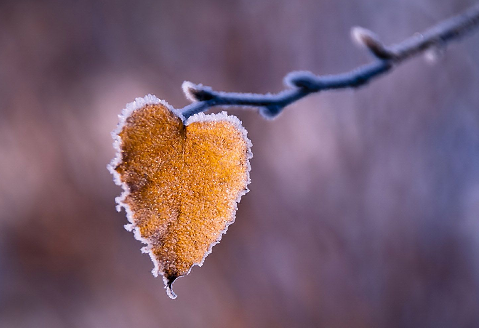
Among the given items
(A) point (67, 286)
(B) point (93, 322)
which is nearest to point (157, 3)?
(A) point (67, 286)

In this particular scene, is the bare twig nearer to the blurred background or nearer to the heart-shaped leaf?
the heart-shaped leaf

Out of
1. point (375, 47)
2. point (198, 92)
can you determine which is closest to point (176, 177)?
point (198, 92)

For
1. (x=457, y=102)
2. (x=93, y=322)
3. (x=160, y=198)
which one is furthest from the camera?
(x=93, y=322)

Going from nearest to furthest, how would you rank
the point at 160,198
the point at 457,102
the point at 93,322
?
the point at 160,198, the point at 457,102, the point at 93,322

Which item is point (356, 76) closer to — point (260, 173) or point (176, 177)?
point (176, 177)

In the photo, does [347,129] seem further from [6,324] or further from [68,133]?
[6,324]

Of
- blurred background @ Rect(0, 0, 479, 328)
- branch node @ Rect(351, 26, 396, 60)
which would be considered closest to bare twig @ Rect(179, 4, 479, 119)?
branch node @ Rect(351, 26, 396, 60)

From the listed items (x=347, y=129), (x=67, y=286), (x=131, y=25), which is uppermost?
(x=131, y=25)
